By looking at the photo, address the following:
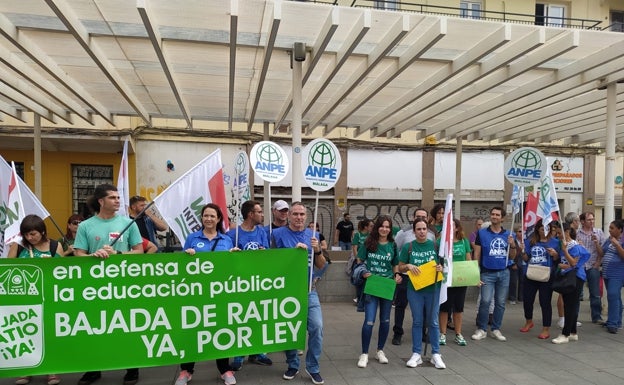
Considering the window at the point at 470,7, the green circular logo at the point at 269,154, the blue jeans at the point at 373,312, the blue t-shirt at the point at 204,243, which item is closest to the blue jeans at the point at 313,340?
the blue jeans at the point at 373,312

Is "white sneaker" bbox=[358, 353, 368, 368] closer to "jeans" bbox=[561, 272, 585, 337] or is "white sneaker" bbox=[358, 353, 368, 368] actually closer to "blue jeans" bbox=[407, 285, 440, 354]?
"blue jeans" bbox=[407, 285, 440, 354]

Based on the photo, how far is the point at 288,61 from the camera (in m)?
7.01

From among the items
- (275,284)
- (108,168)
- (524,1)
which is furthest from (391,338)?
(524,1)

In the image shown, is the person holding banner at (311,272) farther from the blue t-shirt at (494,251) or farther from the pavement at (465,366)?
the blue t-shirt at (494,251)

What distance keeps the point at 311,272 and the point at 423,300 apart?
1.34 m

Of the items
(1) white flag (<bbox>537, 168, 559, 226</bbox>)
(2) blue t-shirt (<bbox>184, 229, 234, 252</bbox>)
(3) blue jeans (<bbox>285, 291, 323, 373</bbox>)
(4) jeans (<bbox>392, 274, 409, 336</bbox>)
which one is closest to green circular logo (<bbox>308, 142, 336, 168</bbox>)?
→ (2) blue t-shirt (<bbox>184, 229, 234, 252</bbox>)

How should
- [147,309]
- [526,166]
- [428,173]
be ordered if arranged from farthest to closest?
1. [428,173]
2. [526,166]
3. [147,309]

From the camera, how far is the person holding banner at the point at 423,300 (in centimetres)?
477

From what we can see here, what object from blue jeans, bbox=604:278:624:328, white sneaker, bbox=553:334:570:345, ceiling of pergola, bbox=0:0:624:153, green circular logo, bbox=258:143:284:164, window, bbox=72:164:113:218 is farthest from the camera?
window, bbox=72:164:113:218

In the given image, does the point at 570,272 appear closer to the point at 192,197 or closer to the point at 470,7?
the point at 192,197

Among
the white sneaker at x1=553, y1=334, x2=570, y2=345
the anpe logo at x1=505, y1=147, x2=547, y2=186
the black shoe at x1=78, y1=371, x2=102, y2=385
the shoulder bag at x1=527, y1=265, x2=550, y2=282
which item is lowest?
the white sneaker at x1=553, y1=334, x2=570, y2=345

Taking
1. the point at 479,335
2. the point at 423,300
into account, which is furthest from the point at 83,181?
the point at 479,335

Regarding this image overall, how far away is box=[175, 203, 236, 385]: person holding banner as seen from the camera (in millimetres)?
4219

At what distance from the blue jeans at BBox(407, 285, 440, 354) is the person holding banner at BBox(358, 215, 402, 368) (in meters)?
0.30
